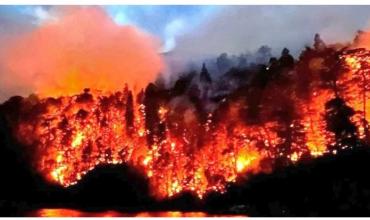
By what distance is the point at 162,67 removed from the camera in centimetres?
282

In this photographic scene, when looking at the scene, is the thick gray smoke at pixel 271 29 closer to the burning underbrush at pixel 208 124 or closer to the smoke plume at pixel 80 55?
the burning underbrush at pixel 208 124

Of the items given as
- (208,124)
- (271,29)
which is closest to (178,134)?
(208,124)

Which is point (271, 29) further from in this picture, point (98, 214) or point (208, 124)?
point (98, 214)

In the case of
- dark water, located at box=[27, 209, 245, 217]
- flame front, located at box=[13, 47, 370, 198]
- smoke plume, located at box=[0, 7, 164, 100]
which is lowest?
dark water, located at box=[27, 209, 245, 217]

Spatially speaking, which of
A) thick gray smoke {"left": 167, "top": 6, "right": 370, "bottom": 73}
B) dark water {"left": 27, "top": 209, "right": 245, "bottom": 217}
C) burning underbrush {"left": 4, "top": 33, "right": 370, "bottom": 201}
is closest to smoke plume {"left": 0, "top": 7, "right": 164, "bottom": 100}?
burning underbrush {"left": 4, "top": 33, "right": 370, "bottom": 201}

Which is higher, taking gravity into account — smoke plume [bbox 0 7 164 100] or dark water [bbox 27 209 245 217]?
smoke plume [bbox 0 7 164 100]

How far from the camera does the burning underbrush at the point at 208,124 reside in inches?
109

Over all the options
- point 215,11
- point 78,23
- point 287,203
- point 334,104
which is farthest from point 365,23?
point 78,23

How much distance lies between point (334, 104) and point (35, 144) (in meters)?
1.33

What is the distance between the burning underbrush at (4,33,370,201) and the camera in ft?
9.06

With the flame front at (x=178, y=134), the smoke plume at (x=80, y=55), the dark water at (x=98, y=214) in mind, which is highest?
the smoke plume at (x=80, y=55)

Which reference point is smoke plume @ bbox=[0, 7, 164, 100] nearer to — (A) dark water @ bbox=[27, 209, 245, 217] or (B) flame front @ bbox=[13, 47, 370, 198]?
(B) flame front @ bbox=[13, 47, 370, 198]

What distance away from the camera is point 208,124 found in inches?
110

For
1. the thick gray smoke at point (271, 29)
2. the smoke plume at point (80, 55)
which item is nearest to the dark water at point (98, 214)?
the smoke plume at point (80, 55)
